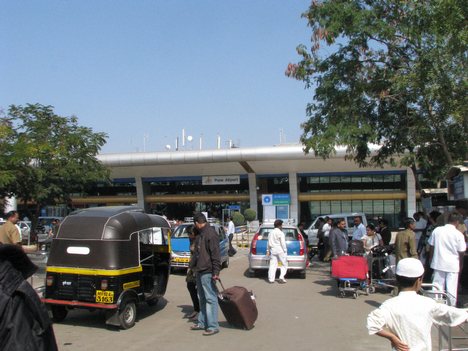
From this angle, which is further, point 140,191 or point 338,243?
point 140,191

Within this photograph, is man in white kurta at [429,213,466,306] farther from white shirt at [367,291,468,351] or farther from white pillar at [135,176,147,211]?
white pillar at [135,176,147,211]

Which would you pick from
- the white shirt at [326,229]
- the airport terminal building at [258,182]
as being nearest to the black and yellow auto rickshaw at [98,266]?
the white shirt at [326,229]

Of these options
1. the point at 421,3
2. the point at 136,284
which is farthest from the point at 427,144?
the point at 136,284

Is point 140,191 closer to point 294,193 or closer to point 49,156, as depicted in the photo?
point 294,193

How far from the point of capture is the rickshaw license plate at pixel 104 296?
7.88 meters

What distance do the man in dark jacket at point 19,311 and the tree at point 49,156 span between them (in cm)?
1113

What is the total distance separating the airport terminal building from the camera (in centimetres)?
4053

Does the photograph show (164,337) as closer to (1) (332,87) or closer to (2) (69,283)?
(2) (69,283)

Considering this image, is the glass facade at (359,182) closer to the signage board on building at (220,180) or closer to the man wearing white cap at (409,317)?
the signage board on building at (220,180)

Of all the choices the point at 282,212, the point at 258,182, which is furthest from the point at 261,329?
the point at 258,182

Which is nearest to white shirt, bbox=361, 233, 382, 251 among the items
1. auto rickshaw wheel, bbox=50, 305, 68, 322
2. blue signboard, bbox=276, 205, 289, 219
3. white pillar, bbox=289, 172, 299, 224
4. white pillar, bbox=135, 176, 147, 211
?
auto rickshaw wheel, bbox=50, 305, 68, 322

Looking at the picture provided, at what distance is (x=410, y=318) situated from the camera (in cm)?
333

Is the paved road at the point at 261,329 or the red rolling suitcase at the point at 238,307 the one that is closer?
the paved road at the point at 261,329

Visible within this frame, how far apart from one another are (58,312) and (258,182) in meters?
36.6
